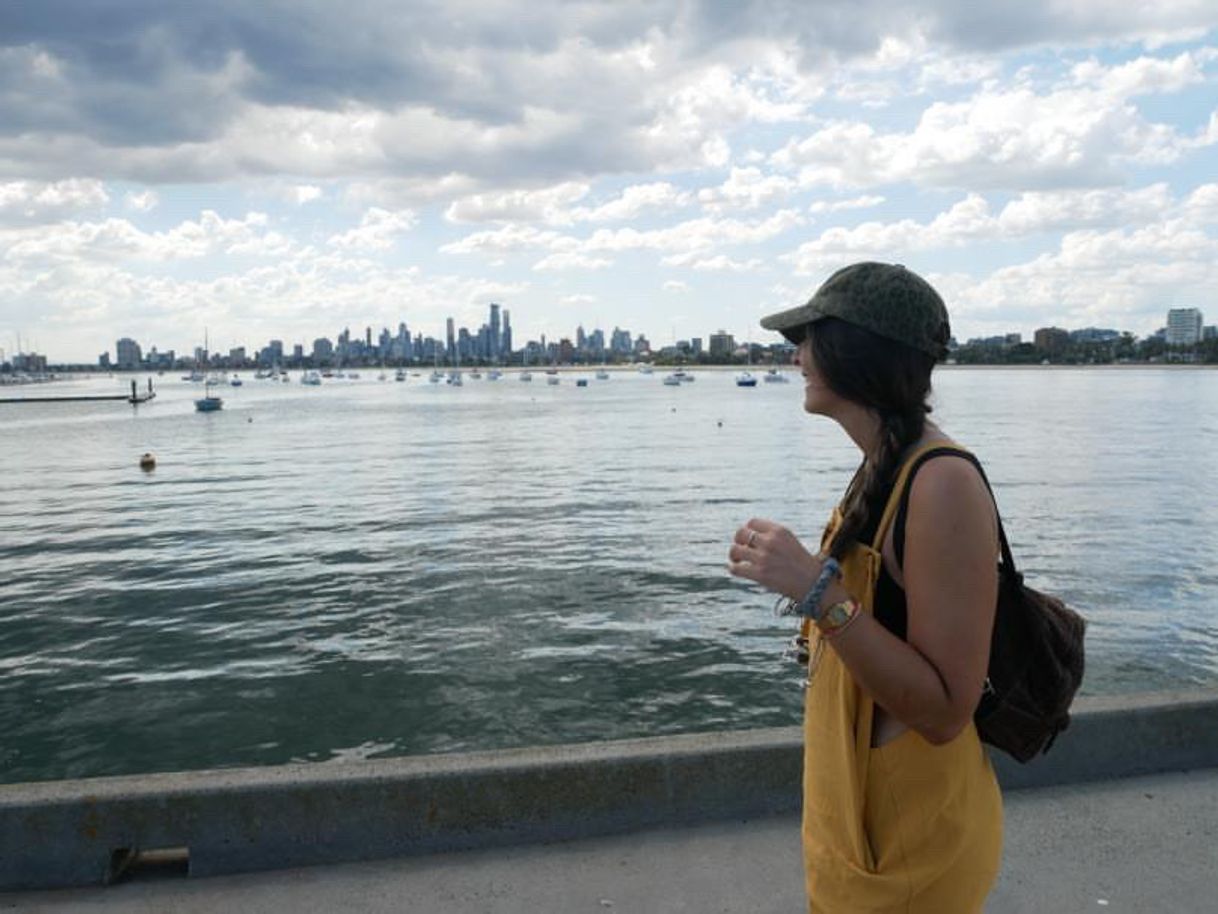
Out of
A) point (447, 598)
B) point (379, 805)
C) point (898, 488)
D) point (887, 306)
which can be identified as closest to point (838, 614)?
point (898, 488)

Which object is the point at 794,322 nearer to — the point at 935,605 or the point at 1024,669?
the point at 935,605

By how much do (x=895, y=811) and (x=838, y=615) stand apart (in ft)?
1.57

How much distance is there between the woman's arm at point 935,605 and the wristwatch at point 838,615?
0.6 inches

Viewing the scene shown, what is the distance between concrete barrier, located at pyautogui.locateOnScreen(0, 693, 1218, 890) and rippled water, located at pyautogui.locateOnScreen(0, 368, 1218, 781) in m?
4.82

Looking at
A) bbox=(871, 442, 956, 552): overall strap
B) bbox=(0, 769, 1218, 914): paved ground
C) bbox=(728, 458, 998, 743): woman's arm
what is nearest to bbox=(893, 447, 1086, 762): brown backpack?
bbox=(728, 458, 998, 743): woman's arm

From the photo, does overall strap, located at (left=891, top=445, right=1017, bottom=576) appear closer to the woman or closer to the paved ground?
the woman

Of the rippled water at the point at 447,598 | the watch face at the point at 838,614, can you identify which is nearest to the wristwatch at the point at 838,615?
the watch face at the point at 838,614

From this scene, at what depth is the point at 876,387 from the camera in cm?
210

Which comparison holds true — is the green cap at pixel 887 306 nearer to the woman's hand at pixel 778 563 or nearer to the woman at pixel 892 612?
the woman at pixel 892 612

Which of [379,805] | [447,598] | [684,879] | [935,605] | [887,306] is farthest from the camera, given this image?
[447,598]

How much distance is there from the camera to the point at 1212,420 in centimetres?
7075

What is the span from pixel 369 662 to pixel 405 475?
25.2 meters

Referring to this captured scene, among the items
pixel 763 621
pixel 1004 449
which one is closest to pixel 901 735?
pixel 763 621

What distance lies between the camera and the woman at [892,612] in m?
1.91
